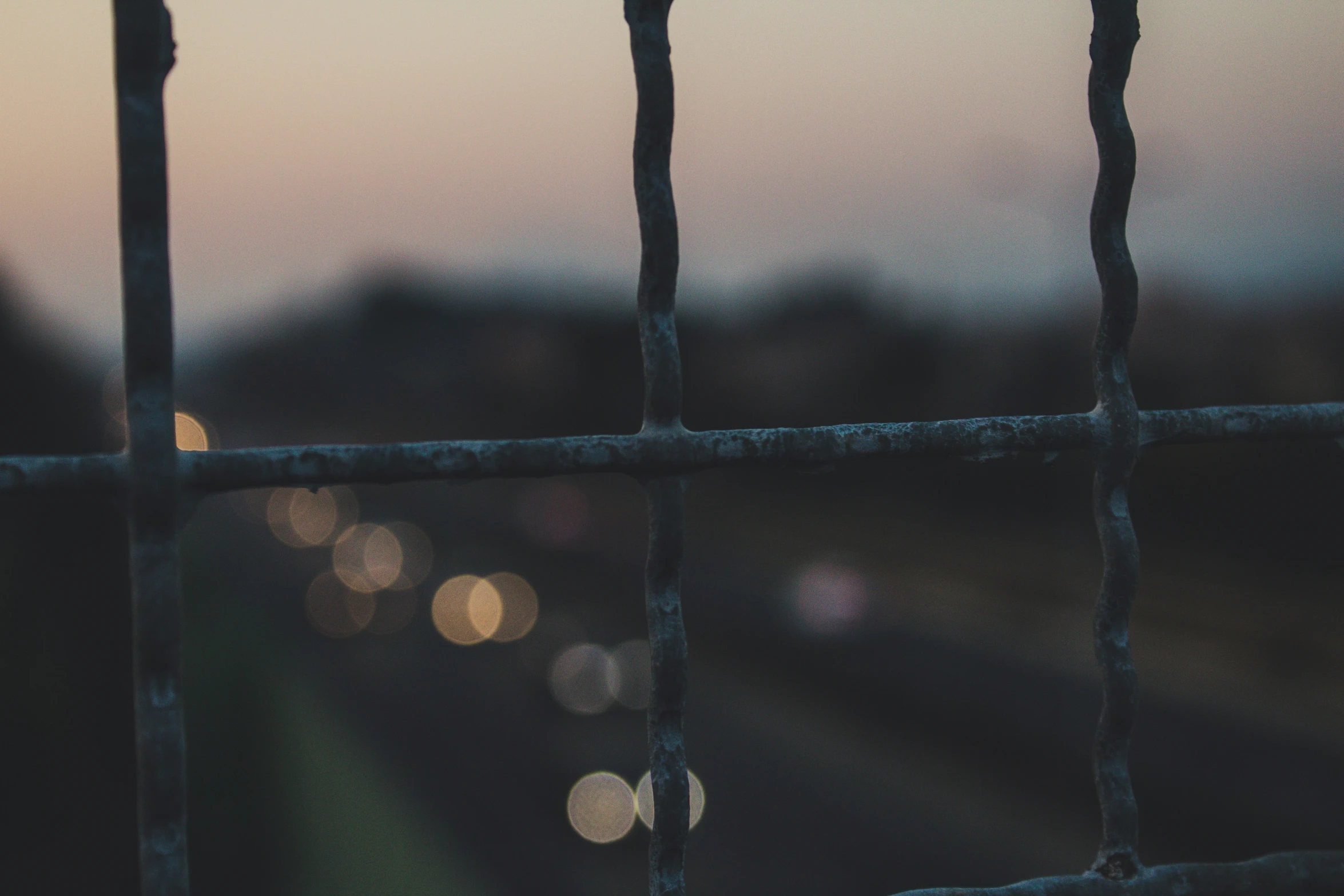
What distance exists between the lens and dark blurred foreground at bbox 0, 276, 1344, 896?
14508 mm

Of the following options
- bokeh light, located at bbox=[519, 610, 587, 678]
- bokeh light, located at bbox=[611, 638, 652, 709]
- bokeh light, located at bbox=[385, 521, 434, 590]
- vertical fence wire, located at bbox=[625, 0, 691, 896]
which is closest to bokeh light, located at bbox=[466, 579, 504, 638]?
bokeh light, located at bbox=[519, 610, 587, 678]

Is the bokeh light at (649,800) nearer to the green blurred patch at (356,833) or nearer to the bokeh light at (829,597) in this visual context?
the green blurred patch at (356,833)

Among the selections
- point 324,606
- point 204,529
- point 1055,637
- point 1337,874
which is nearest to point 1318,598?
point 1055,637

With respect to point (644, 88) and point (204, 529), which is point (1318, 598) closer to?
point (644, 88)

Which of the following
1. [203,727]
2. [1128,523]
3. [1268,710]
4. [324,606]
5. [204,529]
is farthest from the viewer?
[204,529]

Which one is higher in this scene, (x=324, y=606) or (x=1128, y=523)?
(x=1128, y=523)

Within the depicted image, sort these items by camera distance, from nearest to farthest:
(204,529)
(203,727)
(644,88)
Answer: (644,88) < (203,727) < (204,529)

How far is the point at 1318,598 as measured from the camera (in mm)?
24656

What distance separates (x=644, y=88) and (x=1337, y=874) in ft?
4.95

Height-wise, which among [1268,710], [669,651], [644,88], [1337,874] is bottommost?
[1268,710]

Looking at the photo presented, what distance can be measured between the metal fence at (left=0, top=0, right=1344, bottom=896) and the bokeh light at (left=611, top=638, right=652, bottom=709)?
30.5 metres

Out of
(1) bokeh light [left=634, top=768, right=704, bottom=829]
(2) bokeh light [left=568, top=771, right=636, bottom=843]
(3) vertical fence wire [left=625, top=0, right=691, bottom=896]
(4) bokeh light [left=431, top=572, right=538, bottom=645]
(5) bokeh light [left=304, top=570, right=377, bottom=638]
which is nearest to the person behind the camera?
(3) vertical fence wire [left=625, top=0, right=691, bottom=896]

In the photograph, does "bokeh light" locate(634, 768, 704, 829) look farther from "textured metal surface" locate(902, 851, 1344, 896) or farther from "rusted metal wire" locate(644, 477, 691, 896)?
"rusted metal wire" locate(644, 477, 691, 896)

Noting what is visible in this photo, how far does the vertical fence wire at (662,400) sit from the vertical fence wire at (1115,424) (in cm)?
61
